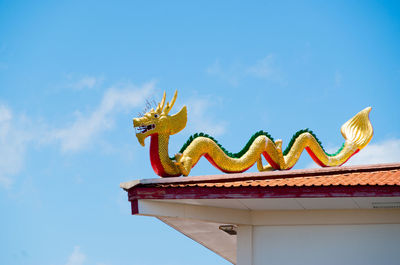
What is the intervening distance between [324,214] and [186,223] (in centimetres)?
280

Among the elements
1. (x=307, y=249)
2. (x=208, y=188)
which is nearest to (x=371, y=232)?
(x=307, y=249)

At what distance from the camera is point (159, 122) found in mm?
A: 10695

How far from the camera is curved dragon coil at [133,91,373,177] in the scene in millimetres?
10469

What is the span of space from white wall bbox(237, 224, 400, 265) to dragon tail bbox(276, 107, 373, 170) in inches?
87.5

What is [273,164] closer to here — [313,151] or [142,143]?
[313,151]

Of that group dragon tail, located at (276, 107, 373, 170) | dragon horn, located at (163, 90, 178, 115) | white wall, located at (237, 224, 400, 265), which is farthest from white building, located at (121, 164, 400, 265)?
dragon tail, located at (276, 107, 373, 170)

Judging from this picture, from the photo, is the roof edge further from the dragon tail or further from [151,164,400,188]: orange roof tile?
the dragon tail

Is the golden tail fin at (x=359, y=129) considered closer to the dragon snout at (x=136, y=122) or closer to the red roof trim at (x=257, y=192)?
the red roof trim at (x=257, y=192)

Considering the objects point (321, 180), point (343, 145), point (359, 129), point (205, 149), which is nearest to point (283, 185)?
point (321, 180)

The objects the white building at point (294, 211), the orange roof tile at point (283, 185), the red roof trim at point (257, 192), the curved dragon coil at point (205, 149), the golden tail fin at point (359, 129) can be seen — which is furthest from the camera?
the golden tail fin at point (359, 129)

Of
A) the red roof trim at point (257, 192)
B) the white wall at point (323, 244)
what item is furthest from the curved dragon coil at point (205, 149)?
the white wall at point (323, 244)

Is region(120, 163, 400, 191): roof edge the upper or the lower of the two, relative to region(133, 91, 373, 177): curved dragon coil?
lower

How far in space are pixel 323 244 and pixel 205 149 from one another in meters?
2.75

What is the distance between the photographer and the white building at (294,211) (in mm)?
8883
